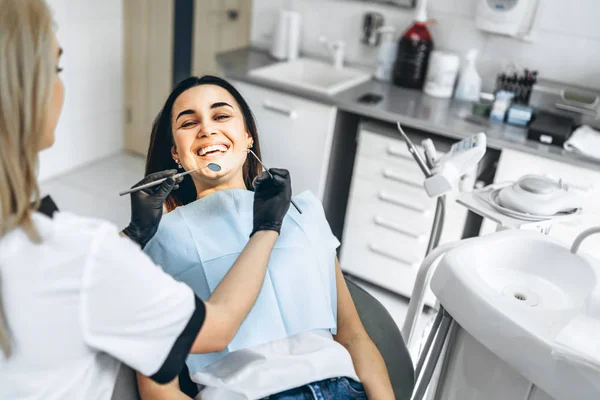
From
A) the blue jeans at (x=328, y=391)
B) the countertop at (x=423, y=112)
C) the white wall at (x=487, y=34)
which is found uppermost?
the white wall at (x=487, y=34)

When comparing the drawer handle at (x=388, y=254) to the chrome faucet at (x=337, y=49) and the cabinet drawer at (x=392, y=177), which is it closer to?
the cabinet drawer at (x=392, y=177)

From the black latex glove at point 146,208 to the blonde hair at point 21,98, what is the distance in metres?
0.27

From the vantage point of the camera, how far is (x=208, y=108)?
1.17 m

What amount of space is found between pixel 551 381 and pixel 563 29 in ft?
6.06

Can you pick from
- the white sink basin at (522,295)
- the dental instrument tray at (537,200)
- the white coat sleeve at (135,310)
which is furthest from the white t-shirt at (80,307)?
the dental instrument tray at (537,200)

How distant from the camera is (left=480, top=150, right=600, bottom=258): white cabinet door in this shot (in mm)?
2066

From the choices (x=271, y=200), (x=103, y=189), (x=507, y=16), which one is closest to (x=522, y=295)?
(x=271, y=200)

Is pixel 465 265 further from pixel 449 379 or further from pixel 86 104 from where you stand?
pixel 86 104

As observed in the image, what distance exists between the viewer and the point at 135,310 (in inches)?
29.4

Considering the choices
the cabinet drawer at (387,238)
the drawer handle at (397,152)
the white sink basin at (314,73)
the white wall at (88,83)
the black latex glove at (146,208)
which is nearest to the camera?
the black latex glove at (146,208)

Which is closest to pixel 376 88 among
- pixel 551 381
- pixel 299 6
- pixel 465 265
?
pixel 299 6

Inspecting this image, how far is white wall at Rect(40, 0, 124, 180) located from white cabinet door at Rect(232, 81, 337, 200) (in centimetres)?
114

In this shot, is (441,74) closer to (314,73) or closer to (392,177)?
(392,177)

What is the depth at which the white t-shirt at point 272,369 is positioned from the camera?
1.03 m
